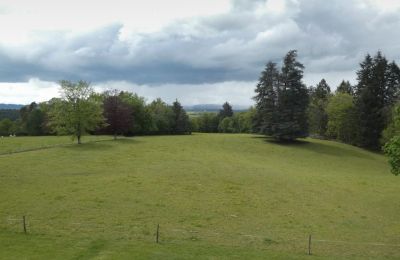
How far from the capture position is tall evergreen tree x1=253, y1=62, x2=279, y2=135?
7600 centimetres

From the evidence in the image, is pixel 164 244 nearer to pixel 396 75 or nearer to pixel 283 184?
pixel 283 184

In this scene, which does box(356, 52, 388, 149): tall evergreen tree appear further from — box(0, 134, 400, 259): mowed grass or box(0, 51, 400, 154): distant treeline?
box(0, 134, 400, 259): mowed grass

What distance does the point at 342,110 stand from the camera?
288 ft

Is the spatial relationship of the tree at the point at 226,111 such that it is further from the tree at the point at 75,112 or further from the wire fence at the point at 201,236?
the wire fence at the point at 201,236

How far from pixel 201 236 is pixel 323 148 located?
5363cm

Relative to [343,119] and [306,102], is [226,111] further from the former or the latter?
[306,102]

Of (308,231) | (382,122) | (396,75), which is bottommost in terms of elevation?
(308,231)

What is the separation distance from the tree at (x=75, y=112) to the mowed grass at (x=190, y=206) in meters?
7.80

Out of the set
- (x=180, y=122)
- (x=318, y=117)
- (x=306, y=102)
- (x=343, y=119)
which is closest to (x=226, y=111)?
(x=318, y=117)

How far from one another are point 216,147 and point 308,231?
41890mm

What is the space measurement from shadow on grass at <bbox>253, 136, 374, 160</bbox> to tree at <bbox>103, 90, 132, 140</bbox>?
85.8 ft

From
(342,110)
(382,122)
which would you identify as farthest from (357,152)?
(342,110)

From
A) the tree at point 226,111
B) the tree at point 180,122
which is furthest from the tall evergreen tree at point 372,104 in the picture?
the tree at point 226,111

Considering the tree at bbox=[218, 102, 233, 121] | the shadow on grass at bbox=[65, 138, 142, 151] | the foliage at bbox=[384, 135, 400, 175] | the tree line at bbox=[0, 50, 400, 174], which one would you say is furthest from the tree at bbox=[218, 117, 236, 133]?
the foliage at bbox=[384, 135, 400, 175]
